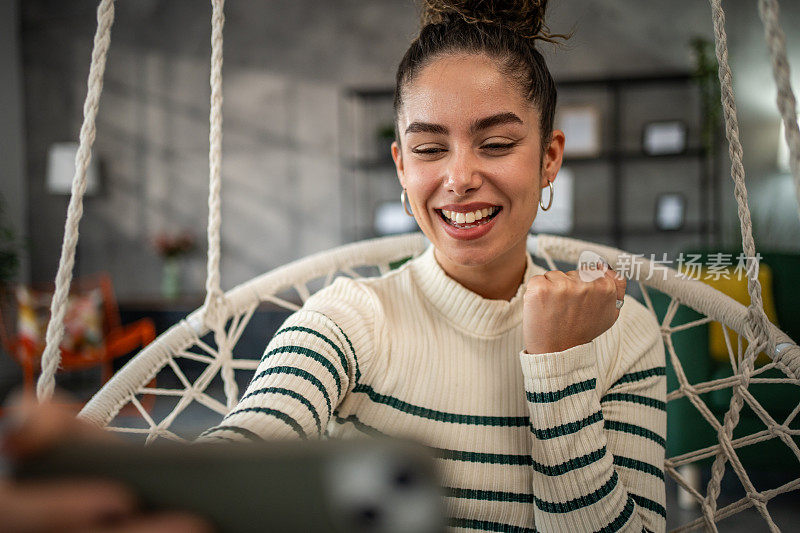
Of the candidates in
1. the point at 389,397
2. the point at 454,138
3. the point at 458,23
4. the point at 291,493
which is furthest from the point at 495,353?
the point at 291,493

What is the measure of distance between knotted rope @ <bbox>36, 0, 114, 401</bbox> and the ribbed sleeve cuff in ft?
1.93

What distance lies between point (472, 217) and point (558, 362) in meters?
0.23

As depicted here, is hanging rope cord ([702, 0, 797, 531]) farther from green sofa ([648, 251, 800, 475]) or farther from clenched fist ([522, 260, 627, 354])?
green sofa ([648, 251, 800, 475])

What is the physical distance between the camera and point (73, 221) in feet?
2.45

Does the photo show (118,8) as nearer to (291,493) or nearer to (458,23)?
(458,23)

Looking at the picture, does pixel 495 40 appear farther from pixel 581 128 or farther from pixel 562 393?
pixel 581 128

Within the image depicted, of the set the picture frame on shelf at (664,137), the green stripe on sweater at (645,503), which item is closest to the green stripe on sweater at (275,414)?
the green stripe on sweater at (645,503)

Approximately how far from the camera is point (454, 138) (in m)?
0.77

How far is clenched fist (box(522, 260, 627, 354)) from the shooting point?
2.36ft

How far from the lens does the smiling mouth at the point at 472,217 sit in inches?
31.5

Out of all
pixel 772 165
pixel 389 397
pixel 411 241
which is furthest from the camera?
pixel 772 165

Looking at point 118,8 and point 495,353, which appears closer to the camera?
point 495,353

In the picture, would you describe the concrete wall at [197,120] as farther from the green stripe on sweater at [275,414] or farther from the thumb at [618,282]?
the green stripe on sweater at [275,414]

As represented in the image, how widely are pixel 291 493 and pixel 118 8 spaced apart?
17.8ft
